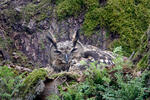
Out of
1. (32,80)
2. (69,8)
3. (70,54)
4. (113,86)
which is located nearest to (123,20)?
(69,8)

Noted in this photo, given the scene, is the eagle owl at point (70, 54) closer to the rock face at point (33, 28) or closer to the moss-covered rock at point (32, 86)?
the rock face at point (33, 28)

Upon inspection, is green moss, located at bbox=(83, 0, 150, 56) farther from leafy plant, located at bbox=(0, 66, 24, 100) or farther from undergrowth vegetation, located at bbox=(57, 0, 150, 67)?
leafy plant, located at bbox=(0, 66, 24, 100)

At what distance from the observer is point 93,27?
808 centimetres

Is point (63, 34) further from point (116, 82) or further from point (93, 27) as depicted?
point (116, 82)

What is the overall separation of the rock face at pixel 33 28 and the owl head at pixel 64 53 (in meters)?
2.05

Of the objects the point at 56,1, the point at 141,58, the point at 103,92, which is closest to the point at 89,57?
the point at 141,58

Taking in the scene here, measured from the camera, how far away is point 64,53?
599cm

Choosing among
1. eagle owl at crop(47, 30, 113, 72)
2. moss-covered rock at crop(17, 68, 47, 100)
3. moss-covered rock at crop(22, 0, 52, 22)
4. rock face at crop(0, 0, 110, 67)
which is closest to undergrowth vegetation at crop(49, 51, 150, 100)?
moss-covered rock at crop(17, 68, 47, 100)

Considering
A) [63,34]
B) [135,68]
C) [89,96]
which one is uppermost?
[63,34]

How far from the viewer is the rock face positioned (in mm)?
8672

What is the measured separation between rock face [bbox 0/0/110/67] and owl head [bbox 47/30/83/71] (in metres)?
2.05

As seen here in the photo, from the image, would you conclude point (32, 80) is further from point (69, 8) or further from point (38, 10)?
point (38, 10)

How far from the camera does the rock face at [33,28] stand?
28.5ft

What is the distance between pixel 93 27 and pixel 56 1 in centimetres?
196
